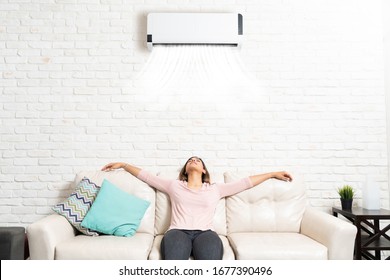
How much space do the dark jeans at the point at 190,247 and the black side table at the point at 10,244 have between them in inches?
31.6

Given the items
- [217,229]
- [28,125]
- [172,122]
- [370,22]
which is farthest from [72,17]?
[370,22]

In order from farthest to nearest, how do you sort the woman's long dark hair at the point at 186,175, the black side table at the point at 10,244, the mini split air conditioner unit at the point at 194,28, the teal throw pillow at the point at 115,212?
1. the mini split air conditioner unit at the point at 194,28
2. the woman's long dark hair at the point at 186,175
3. the teal throw pillow at the point at 115,212
4. the black side table at the point at 10,244

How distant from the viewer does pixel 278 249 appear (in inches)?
89.9

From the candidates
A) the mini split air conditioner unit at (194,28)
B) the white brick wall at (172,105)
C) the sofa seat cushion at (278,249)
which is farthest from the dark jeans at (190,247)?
the mini split air conditioner unit at (194,28)

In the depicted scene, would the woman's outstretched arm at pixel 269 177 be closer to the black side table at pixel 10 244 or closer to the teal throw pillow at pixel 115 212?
the teal throw pillow at pixel 115 212

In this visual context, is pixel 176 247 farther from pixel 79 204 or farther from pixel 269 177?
pixel 269 177

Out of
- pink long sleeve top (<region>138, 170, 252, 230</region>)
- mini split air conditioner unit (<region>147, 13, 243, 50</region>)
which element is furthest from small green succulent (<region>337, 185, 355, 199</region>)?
mini split air conditioner unit (<region>147, 13, 243, 50</region>)

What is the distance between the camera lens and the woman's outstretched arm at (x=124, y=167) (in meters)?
2.90

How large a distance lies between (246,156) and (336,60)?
1122 mm

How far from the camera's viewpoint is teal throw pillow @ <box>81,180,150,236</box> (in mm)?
2566

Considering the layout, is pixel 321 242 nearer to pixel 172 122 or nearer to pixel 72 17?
pixel 172 122
